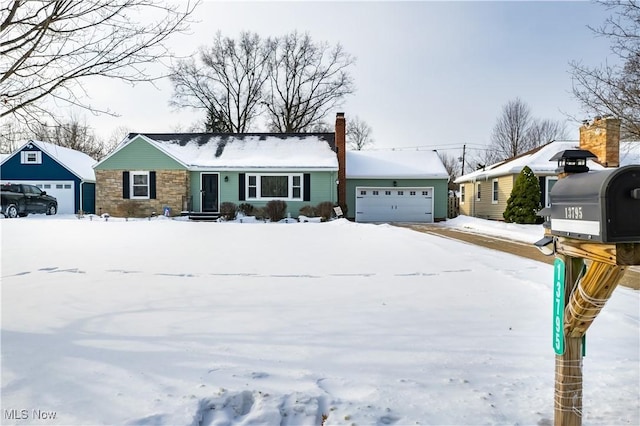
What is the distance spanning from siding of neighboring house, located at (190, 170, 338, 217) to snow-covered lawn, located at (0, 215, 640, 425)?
12.8 meters

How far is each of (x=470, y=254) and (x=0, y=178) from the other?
1075 inches

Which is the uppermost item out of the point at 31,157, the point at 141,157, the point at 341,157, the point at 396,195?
the point at 31,157

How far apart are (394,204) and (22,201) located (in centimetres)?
1909

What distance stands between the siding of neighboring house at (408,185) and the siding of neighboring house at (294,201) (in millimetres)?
2675

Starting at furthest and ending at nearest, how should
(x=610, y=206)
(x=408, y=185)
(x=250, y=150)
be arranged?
1. (x=408, y=185)
2. (x=250, y=150)
3. (x=610, y=206)

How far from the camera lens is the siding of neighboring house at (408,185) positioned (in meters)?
22.2

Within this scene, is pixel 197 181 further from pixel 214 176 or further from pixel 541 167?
pixel 541 167

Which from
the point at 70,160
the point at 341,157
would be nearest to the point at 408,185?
the point at 341,157

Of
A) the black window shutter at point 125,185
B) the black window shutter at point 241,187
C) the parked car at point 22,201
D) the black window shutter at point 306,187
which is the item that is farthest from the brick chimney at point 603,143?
the parked car at point 22,201

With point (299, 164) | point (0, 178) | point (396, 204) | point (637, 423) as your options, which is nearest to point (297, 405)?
point (637, 423)

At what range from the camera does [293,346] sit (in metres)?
3.44

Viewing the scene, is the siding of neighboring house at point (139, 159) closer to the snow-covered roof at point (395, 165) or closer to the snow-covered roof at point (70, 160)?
the snow-covered roof at point (70, 160)

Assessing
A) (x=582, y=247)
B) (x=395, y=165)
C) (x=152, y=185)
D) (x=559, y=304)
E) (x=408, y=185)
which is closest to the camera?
(x=582, y=247)

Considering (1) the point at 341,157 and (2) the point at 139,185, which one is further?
(1) the point at 341,157
